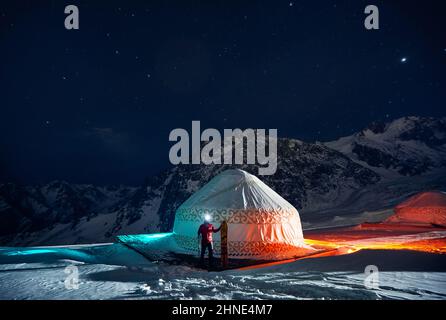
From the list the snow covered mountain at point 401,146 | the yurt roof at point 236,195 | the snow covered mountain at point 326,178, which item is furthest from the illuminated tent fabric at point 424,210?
the snow covered mountain at point 401,146

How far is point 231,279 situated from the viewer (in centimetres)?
637

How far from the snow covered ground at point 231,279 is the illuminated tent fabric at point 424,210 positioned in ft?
32.8

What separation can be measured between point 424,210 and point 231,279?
1490 centimetres

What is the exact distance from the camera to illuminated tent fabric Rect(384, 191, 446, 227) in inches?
635

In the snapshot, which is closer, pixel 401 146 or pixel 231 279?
pixel 231 279

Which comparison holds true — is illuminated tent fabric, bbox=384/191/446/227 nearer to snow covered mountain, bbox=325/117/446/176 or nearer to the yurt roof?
the yurt roof

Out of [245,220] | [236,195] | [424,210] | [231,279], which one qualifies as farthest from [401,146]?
[231,279]

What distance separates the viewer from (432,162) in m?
80.5

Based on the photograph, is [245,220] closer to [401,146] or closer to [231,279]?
[231,279]

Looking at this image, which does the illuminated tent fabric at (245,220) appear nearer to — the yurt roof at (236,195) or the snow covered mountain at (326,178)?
the yurt roof at (236,195)

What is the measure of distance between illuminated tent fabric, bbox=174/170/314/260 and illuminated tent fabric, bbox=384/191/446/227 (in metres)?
10.1
